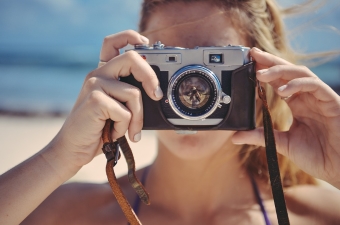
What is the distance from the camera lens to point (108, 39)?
5.08 feet

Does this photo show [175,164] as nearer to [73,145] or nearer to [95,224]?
[95,224]

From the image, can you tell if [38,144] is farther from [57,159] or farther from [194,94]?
[194,94]

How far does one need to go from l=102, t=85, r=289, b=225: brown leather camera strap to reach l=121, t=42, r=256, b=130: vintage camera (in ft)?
0.23

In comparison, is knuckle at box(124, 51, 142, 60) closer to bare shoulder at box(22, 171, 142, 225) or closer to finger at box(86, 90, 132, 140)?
finger at box(86, 90, 132, 140)

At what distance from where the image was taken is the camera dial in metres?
1.42

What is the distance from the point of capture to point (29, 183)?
1370mm

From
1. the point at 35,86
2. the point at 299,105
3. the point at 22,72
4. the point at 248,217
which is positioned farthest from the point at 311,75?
the point at 22,72

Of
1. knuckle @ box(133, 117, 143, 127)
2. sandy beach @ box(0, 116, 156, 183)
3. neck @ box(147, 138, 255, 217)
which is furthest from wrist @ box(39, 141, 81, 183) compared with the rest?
sandy beach @ box(0, 116, 156, 183)

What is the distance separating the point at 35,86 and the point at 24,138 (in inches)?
139

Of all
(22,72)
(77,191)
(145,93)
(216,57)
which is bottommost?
(77,191)

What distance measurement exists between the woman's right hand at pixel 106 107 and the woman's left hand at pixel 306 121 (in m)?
0.37

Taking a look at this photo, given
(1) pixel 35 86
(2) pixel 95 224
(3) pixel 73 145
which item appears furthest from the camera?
(1) pixel 35 86

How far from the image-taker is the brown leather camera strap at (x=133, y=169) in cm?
137

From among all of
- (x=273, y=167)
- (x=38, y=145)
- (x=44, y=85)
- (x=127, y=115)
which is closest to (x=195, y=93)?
(x=127, y=115)
